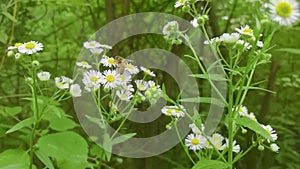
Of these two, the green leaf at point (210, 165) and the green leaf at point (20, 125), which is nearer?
the green leaf at point (210, 165)

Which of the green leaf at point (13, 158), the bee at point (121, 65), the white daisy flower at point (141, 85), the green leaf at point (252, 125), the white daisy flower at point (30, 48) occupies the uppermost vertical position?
the white daisy flower at point (30, 48)

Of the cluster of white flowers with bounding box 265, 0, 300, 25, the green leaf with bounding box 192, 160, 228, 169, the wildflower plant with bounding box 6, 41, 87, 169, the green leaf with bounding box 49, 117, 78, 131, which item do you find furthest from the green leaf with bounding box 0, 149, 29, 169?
the cluster of white flowers with bounding box 265, 0, 300, 25

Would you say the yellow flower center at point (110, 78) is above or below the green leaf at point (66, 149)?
above

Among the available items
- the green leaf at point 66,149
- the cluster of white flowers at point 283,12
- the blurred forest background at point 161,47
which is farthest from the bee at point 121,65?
the blurred forest background at point 161,47

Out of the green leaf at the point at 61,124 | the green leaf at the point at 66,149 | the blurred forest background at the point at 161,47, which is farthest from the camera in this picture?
the blurred forest background at the point at 161,47

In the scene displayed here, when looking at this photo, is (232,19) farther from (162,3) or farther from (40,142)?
(40,142)

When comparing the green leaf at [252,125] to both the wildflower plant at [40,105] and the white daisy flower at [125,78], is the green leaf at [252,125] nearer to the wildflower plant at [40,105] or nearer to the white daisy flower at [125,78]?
the white daisy flower at [125,78]

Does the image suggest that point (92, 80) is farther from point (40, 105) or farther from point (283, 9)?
point (283, 9)

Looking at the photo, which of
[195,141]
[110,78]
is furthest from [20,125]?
[195,141]
